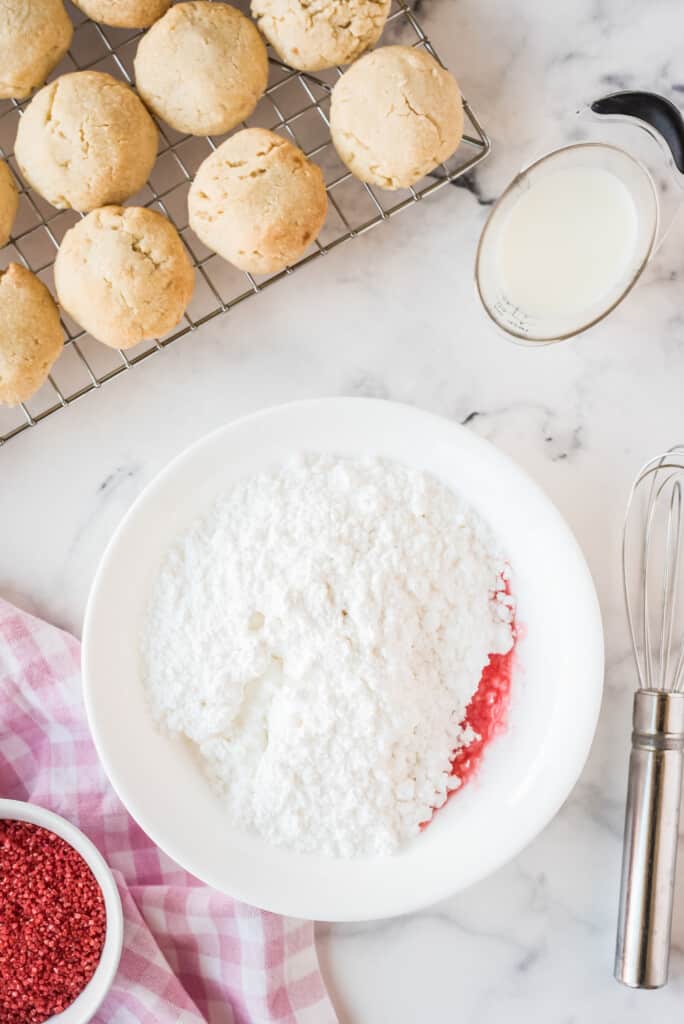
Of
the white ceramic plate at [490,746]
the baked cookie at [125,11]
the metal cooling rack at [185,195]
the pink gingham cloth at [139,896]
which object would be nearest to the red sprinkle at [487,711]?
the white ceramic plate at [490,746]

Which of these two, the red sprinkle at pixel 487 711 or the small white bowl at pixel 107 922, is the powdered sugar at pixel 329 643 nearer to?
the red sprinkle at pixel 487 711

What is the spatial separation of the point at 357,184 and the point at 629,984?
1.08 metres

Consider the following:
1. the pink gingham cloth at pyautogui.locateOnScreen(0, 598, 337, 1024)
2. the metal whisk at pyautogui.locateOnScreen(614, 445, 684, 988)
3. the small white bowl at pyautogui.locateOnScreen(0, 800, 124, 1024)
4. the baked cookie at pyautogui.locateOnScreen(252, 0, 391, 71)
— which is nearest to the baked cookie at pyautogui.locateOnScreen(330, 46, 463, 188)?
the baked cookie at pyautogui.locateOnScreen(252, 0, 391, 71)

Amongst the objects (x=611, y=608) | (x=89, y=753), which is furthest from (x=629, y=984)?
(x=89, y=753)

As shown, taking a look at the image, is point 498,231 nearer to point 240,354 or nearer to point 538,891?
point 240,354

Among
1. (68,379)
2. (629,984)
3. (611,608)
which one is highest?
(68,379)

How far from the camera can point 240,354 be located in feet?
4.40

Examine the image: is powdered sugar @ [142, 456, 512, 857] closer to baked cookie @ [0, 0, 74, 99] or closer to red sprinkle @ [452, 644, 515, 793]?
red sprinkle @ [452, 644, 515, 793]

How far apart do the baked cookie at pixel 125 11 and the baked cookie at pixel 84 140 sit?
7 centimetres

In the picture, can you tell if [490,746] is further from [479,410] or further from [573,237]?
[573,237]

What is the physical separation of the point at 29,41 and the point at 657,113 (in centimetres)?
74

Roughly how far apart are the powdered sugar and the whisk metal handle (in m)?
0.23

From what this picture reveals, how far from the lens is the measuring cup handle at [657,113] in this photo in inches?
48.1

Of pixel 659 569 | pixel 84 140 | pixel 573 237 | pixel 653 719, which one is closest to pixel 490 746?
pixel 653 719
